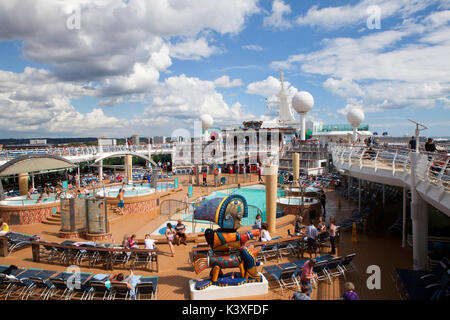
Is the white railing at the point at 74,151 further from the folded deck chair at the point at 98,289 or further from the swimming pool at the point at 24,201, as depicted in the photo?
the folded deck chair at the point at 98,289

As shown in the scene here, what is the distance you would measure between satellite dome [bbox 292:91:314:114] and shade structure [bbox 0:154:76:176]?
23.8m

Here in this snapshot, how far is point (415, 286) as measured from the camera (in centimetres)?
552

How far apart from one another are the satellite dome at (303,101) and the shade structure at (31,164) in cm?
2380

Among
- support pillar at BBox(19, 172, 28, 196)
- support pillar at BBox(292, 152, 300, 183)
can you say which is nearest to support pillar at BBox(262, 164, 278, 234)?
support pillar at BBox(292, 152, 300, 183)

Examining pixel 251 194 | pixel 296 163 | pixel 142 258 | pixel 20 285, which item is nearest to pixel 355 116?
pixel 296 163

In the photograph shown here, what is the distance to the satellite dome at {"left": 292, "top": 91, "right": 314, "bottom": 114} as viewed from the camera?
31.6m

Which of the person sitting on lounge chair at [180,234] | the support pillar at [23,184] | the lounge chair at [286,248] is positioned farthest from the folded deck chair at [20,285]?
the support pillar at [23,184]

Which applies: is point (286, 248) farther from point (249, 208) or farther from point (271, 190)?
point (249, 208)

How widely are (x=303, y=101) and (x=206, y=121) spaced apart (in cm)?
1443

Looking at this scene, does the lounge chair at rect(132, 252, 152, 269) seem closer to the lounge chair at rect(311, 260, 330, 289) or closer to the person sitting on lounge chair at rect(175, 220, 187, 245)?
the person sitting on lounge chair at rect(175, 220, 187, 245)

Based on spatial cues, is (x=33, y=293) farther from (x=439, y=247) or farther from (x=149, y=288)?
(x=439, y=247)

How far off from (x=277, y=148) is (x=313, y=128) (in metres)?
19.7

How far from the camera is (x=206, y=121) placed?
40688 mm

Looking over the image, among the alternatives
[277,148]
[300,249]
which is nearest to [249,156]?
[277,148]
